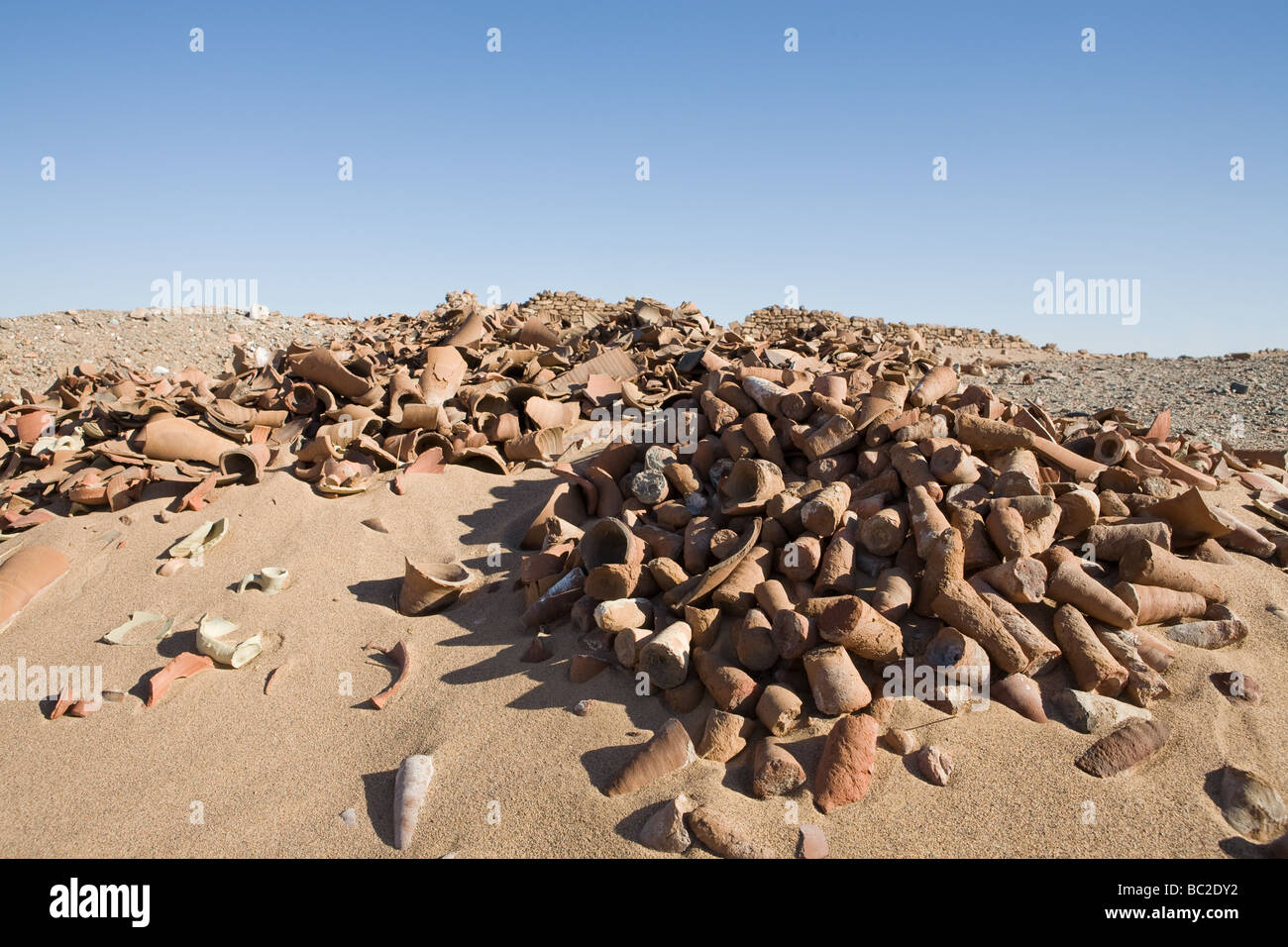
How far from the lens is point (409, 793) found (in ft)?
7.64

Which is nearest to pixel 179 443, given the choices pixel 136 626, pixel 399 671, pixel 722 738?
pixel 136 626

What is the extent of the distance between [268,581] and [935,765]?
123 inches

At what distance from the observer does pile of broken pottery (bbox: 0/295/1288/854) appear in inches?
96.4

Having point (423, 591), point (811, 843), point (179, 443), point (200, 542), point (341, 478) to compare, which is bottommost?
point (811, 843)

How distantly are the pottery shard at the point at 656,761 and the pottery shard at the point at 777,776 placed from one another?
0.24 meters

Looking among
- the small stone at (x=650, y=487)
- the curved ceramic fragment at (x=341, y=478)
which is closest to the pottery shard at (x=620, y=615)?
the small stone at (x=650, y=487)

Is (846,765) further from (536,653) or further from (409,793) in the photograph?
(409,793)

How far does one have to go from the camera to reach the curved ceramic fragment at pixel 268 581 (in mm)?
3531

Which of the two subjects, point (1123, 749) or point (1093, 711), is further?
point (1093, 711)

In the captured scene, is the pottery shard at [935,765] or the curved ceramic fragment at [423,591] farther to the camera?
the curved ceramic fragment at [423,591]

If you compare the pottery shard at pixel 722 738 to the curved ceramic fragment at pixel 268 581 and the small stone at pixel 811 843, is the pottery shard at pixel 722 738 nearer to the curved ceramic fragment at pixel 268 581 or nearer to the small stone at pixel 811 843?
the small stone at pixel 811 843

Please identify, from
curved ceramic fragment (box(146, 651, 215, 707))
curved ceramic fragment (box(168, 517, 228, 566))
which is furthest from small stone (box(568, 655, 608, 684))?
curved ceramic fragment (box(168, 517, 228, 566))

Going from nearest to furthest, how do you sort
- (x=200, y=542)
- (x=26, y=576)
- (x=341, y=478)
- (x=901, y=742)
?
(x=901, y=742) < (x=26, y=576) < (x=200, y=542) < (x=341, y=478)

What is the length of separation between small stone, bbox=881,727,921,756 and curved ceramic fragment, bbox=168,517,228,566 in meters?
3.57
